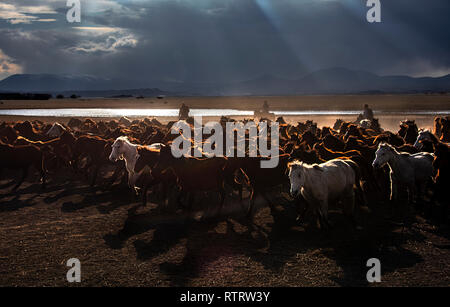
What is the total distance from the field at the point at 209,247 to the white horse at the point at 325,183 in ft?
1.88

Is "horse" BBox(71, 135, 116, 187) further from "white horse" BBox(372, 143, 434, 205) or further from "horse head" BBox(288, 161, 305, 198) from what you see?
"white horse" BBox(372, 143, 434, 205)

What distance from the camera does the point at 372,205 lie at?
35.8 feet

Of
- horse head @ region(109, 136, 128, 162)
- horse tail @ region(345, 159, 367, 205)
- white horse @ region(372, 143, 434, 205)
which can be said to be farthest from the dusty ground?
horse head @ region(109, 136, 128, 162)

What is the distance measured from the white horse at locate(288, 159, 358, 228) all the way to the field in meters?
0.57

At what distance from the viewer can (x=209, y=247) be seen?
8.02m

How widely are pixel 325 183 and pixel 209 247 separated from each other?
2.79 m

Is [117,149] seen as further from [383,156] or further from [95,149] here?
[383,156]

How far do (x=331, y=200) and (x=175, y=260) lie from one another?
3723 millimetres

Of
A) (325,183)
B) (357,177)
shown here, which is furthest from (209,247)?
(357,177)

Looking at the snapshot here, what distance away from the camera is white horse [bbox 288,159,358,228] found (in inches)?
328
